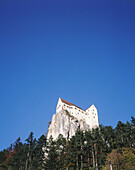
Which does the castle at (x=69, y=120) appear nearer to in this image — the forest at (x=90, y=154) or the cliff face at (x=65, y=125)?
the cliff face at (x=65, y=125)

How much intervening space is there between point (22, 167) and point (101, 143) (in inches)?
1015

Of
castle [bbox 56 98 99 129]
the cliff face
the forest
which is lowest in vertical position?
the forest

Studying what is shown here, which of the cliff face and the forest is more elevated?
the cliff face

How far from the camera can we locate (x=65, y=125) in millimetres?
81438

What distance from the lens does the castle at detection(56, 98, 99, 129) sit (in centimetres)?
9431

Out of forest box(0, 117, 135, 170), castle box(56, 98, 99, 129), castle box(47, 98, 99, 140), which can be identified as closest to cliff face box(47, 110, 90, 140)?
castle box(47, 98, 99, 140)

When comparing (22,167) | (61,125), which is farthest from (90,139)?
(61,125)

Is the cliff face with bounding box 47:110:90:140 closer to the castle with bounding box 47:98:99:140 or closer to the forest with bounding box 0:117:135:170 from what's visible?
the castle with bounding box 47:98:99:140

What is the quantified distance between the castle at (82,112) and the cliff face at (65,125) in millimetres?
4407

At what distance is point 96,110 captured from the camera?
101m

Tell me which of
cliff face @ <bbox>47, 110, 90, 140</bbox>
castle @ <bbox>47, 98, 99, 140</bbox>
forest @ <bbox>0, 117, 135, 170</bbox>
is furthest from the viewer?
castle @ <bbox>47, 98, 99, 140</bbox>

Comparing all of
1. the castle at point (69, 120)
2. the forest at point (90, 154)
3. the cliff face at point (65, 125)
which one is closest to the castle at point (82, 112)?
the castle at point (69, 120)

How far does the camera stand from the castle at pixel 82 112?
309 feet

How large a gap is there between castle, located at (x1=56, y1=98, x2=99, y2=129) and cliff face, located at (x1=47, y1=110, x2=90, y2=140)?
4.41 meters
